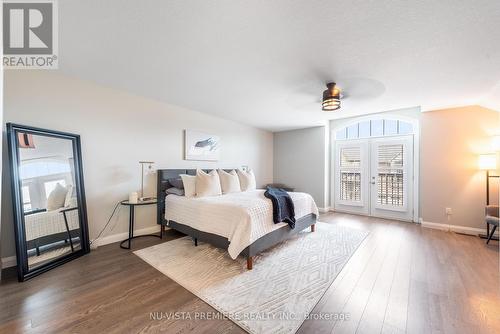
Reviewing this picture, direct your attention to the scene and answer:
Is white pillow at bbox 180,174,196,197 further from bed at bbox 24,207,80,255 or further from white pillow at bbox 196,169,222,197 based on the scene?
bed at bbox 24,207,80,255

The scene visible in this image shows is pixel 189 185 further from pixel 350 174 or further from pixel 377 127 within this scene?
pixel 377 127

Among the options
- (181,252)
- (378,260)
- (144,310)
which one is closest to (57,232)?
(181,252)

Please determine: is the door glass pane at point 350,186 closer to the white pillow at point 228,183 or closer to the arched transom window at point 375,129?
the arched transom window at point 375,129

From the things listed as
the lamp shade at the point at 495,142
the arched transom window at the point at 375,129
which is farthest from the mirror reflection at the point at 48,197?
the lamp shade at the point at 495,142

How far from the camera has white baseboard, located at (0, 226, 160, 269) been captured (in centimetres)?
226

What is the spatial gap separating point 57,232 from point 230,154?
337 cm

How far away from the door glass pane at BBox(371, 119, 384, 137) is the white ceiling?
1463 mm

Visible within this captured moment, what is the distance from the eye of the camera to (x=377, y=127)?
15.9 feet

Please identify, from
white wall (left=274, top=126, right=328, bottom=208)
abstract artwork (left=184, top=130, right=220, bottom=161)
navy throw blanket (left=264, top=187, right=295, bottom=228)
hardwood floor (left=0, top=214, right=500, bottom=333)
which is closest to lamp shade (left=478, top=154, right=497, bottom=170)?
hardwood floor (left=0, top=214, right=500, bottom=333)

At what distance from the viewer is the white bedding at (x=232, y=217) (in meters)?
2.34

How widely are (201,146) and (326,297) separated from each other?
345cm

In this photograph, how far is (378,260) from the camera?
8.49 feet

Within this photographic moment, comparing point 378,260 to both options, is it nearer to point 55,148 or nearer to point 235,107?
point 235,107

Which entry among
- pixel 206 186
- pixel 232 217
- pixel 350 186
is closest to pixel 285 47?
pixel 232 217
